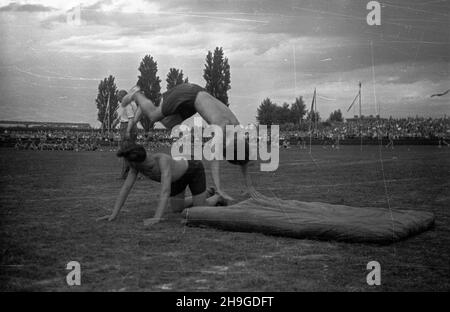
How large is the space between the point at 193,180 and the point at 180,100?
1.08 metres

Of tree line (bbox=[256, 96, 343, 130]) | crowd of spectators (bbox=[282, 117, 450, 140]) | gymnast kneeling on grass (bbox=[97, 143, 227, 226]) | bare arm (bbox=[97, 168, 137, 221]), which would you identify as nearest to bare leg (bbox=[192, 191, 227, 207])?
gymnast kneeling on grass (bbox=[97, 143, 227, 226])

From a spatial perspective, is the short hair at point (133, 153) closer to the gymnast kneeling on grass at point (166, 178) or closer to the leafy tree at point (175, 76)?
the gymnast kneeling on grass at point (166, 178)

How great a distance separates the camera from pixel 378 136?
4247 centimetres

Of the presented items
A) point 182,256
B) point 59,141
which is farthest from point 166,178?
point 59,141

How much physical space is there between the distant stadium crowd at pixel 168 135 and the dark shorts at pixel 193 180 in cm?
2752

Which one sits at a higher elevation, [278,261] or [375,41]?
[375,41]

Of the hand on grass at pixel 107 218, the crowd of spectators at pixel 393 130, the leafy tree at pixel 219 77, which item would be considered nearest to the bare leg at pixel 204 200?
the hand on grass at pixel 107 218

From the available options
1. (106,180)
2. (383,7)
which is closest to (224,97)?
(106,180)

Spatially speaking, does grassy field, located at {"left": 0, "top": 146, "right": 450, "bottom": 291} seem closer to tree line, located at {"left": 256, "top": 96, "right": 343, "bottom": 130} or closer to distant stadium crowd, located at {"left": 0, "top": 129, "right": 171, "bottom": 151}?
distant stadium crowd, located at {"left": 0, "top": 129, "right": 171, "bottom": 151}

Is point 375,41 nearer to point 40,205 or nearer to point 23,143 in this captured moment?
point 40,205

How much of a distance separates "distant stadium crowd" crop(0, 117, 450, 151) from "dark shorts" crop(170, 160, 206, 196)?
27520 millimetres

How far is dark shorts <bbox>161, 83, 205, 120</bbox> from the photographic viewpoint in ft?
20.8

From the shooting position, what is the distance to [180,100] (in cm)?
634

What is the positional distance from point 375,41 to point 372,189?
10.2 ft
